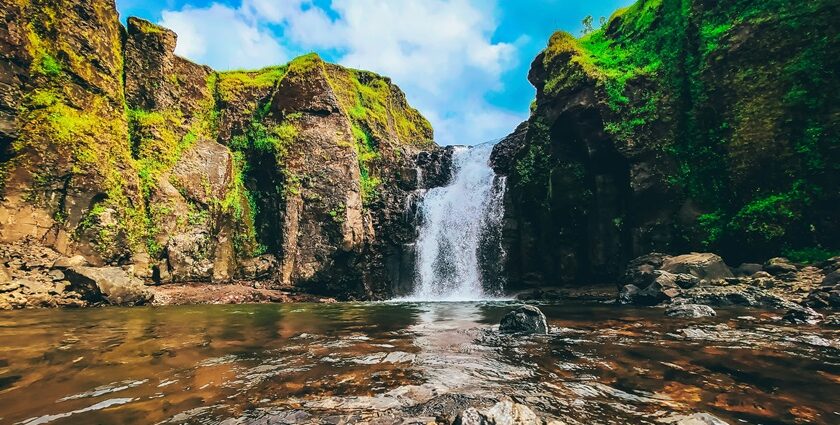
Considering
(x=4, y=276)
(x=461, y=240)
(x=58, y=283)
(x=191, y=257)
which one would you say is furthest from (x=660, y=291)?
(x=4, y=276)

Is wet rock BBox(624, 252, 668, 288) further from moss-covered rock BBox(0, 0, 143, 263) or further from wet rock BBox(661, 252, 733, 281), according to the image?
moss-covered rock BBox(0, 0, 143, 263)

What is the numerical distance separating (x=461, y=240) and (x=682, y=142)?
44.1ft

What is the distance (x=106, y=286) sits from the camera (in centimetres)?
1609

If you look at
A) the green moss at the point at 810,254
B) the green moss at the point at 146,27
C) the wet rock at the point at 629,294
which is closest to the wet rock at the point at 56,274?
the green moss at the point at 146,27

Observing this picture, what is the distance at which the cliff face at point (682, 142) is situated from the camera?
1564cm

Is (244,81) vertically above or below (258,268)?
above

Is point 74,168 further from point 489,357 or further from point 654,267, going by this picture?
point 654,267

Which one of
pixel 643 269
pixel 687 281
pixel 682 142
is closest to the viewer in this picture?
pixel 687 281

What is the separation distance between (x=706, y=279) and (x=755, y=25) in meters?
12.0

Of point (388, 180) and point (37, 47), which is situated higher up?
point (37, 47)

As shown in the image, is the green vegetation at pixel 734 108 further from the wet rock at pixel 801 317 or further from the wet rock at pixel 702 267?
the wet rock at pixel 801 317

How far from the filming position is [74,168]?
18266 mm

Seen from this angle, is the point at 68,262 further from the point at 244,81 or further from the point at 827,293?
the point at 827,293

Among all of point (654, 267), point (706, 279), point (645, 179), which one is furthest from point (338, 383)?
point (645, 179)
